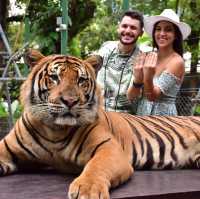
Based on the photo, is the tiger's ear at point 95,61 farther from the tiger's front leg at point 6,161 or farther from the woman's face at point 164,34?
the woman's face at point 164,34

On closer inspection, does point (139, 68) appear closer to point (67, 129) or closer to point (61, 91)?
point (67, 129)

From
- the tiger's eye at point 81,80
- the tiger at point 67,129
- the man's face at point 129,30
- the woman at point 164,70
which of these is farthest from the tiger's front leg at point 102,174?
the man's face at point 129,30

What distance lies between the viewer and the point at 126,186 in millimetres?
2080

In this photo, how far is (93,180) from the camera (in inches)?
73.1

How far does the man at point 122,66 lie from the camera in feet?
11.1

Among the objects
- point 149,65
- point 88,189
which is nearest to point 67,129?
point 88,189

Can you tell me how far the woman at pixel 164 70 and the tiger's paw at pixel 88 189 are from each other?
1.21 m

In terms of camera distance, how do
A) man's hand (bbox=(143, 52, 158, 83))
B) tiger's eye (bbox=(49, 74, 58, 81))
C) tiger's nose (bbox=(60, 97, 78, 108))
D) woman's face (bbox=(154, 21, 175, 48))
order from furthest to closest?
woman's face (bbox=(154, 21, 175, 48))
man's hand (bbox=(143, 52, 158, 83))
tiger's eye (bbox=(49, 74, 58, 81))
tiger's nose (bbox=(60, 97, 78, 108))

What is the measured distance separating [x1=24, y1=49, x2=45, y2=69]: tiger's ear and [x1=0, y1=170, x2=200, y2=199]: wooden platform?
458 millimetres

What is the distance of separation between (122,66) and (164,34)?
0.32 meters

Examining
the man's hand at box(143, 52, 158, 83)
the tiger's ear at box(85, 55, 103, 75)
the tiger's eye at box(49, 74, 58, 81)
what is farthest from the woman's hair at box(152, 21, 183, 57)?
the tiger's eye at box(49, 74, 58, 81)

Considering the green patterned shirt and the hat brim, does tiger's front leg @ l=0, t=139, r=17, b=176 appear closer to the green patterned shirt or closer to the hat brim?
the green patterned shirt

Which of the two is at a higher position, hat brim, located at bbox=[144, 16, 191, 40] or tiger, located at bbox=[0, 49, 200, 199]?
hat brim, located at bbox=[144, 16, 191, 40]

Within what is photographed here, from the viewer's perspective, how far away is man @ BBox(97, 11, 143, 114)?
3385 millimetres
